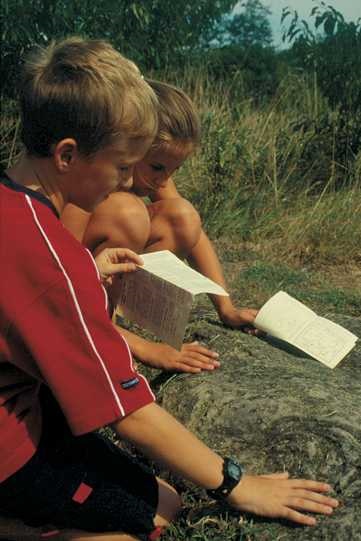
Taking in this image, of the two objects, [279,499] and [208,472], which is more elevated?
[208,472]

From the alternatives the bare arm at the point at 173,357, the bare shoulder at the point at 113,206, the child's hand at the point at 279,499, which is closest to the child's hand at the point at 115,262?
the bare arm at the point at 173,357

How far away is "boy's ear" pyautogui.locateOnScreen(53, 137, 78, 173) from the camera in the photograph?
6.46ft

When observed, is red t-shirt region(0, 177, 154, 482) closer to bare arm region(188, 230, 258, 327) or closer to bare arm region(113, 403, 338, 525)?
bare arm region(113, 403, 338, 525)

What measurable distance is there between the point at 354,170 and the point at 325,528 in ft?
16.6

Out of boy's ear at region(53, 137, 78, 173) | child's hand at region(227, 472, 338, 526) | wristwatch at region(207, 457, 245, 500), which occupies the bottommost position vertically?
child's hand at region(227, 472, 338, 526)

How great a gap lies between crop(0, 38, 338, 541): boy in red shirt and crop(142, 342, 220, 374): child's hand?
21.5 inches

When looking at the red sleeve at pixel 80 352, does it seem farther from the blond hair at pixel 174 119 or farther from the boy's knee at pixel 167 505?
the blond hair at pixel 174 119

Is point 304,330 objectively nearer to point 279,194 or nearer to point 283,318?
point 283,318

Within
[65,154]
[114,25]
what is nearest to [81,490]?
[65,154]

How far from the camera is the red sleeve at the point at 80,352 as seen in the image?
1734mm

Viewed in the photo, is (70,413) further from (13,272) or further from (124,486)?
(124,486)

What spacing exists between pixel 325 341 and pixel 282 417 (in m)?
0.73

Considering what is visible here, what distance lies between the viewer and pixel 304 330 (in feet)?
10.1

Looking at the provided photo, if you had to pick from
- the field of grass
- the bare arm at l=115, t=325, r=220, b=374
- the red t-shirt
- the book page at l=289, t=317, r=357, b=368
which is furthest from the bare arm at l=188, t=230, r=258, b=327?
the red t-shirt
